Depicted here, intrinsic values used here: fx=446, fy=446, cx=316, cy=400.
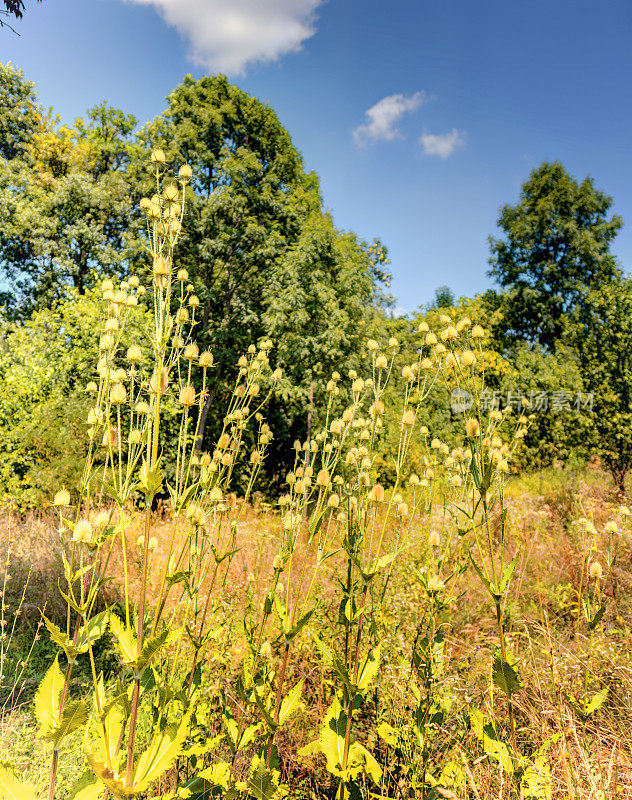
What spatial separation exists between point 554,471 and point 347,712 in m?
10.7

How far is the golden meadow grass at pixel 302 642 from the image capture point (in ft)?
4.37

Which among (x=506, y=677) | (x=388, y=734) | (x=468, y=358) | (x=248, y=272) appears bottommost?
(x=388, y=734)

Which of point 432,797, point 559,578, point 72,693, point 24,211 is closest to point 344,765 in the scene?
point 432,797

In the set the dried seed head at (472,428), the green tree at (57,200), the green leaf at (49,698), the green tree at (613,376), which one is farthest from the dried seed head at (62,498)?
the green tree at (57,200)

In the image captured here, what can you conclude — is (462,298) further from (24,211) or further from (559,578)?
(24,211)

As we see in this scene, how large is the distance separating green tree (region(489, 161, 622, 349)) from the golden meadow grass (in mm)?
15645

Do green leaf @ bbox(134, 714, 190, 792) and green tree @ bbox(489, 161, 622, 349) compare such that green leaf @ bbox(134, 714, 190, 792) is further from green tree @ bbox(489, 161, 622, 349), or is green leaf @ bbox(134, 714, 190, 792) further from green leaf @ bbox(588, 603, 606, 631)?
green tree @ bbox(489, 161, 622, 349)

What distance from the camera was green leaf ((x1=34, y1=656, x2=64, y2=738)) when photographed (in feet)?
4.50

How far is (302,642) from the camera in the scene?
326cm

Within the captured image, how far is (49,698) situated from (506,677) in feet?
4.81

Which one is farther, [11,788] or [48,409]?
[48,409]

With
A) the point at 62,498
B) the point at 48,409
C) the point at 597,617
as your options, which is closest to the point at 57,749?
the point at 62,498

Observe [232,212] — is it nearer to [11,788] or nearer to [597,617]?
[597,617]

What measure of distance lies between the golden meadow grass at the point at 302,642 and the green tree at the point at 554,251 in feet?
51.3
